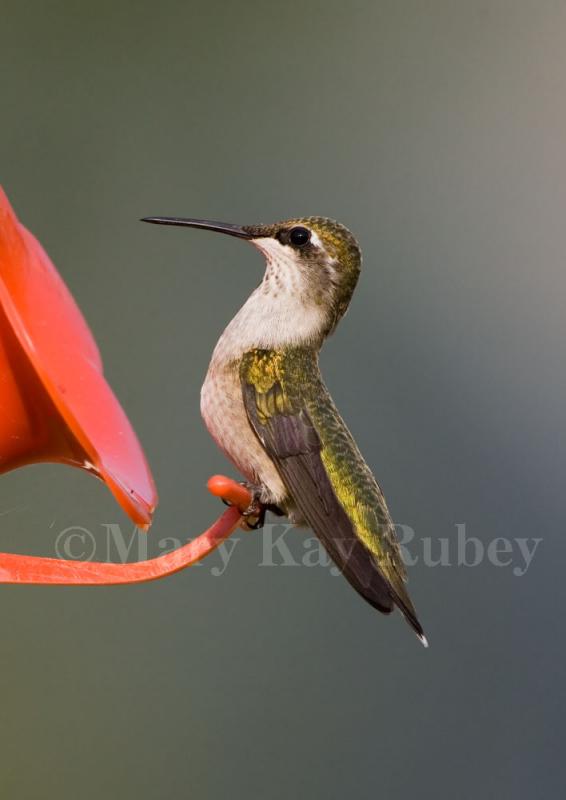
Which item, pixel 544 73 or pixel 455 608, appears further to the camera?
pixel 544 73

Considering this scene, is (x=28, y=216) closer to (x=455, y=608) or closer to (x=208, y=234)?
(x=208, y=234)

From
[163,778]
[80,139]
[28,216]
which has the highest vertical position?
[80,139]

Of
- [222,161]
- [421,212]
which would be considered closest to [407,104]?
[421,212]

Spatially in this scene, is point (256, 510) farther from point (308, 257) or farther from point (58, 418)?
point (308, 257)

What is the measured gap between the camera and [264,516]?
65.6 inches

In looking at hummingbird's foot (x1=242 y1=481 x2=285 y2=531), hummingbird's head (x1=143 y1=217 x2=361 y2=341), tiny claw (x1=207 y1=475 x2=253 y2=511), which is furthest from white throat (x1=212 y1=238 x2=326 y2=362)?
tiny claw (x1=207 y1=475 x2=253 y2=511)

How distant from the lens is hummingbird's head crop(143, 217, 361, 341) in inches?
72.1

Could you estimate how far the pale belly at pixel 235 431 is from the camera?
1688 mm

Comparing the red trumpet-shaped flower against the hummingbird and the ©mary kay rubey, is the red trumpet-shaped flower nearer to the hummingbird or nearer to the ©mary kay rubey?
the ©mary kay rubey

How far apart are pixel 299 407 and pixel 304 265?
23 cm

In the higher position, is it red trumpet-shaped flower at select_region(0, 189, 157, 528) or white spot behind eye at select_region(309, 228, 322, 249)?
white spot behind eye at select_region(309, 228, 322, 249)

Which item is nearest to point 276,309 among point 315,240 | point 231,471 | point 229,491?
point 315,240

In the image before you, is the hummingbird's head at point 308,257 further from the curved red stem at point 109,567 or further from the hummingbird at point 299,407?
the curved red stem at point 109,567

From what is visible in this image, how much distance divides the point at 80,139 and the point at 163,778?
1.94 metres
